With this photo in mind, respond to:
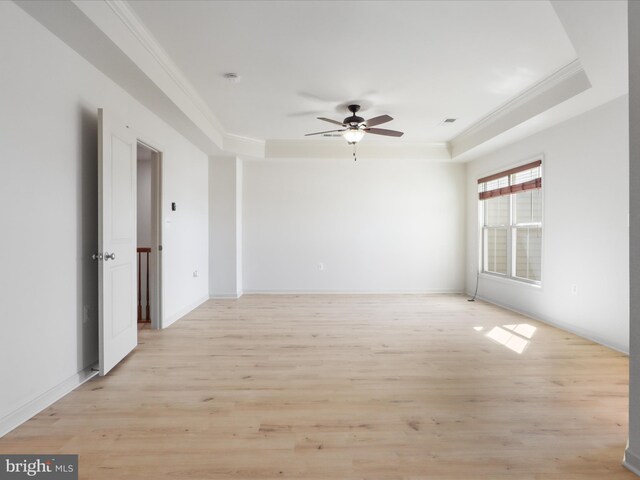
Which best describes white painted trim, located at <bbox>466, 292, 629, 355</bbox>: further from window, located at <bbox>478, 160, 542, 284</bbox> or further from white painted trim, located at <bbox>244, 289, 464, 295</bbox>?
white painted trim, located at <bbox>244, 289, 464, 295</bbox>

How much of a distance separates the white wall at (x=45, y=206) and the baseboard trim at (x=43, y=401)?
26mm

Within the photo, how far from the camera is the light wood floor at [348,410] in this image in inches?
68.7

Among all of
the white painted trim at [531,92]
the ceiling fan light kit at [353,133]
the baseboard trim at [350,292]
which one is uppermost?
the white painted trim at [531,92]

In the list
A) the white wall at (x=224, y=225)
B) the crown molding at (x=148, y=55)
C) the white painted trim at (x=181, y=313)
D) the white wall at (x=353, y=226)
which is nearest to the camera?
the crown molding at (x=148, y=55)

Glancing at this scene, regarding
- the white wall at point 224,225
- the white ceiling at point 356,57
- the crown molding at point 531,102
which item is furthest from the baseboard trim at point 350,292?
the white ceiling at point 356,57

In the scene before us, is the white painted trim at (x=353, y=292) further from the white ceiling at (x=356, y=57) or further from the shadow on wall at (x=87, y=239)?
the shadow on wall at (x=87, y=239)

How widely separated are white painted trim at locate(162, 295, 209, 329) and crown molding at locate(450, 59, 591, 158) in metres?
4.99

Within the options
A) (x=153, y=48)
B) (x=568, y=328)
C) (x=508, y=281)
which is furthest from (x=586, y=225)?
(x=153, y=48)

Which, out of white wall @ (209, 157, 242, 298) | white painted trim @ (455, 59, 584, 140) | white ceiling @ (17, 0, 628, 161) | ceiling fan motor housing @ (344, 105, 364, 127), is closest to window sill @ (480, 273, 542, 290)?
white ceiling @ (17, 0, 628, 161)

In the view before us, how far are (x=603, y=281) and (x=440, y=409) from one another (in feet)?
8.59

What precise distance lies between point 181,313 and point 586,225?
5.09 meters

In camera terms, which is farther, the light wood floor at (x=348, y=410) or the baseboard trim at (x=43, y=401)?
the baseboard trim at (x=43, y=401)

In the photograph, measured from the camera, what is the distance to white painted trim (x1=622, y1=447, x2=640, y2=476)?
5.44 ft

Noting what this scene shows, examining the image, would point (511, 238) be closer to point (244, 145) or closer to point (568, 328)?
point (568, 328)
